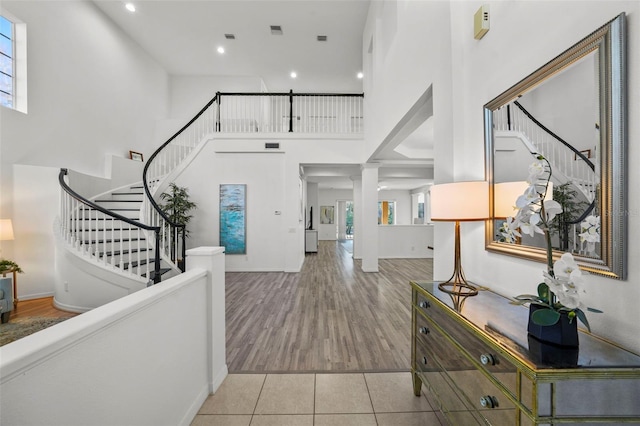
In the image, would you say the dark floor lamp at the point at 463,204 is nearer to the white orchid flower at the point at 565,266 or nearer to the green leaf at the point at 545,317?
the green leaf at the point at 545,317

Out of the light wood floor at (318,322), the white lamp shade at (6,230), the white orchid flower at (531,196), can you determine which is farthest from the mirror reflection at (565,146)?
the white lamp shade at (6,230)

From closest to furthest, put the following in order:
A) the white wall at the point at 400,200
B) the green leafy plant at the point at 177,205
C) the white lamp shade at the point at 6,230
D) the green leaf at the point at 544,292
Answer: the green leaf at the point at 544,292
the white lamp shade at the point at 6,230
the green leafy plant at the point at 177,205
the white wall at the point at 400,200

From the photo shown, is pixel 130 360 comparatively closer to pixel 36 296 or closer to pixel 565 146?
pixel 565 146

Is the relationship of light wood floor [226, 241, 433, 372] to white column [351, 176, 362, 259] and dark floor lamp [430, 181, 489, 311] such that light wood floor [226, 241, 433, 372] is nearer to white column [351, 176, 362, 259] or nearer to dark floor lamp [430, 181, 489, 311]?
dark floor lamp [430, 181, 489, 311]

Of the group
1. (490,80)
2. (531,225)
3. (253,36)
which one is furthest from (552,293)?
(253,36)

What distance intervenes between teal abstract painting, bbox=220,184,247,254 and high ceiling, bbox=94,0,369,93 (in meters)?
3.72

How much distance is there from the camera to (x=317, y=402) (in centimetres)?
200

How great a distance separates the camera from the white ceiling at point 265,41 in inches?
227

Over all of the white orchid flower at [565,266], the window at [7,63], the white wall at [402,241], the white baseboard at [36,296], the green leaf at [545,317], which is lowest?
the white baseboard at [36,296]

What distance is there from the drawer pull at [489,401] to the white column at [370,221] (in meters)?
5.43

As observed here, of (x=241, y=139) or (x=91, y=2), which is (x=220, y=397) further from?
(x=91, y=2)

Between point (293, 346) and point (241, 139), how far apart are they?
5.22m

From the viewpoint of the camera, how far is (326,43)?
6.91 meters

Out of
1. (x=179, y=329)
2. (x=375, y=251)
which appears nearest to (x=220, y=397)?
(x=179, y=329)
